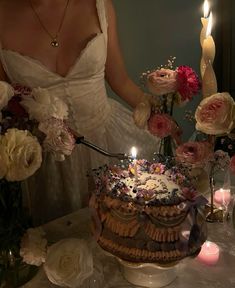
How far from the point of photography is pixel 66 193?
3.81 ft

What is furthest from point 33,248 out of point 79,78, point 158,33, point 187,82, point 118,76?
point 158,33

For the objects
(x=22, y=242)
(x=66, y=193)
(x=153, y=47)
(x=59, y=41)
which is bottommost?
(x=66, y=193)

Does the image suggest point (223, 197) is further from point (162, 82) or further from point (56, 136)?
point (56, 136)

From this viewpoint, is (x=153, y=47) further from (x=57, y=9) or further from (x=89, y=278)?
(x=89, y=278)

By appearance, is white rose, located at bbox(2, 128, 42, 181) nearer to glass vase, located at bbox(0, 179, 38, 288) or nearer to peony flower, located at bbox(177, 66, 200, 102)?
glass vase, located at bbox(0, 179, 38, 288)

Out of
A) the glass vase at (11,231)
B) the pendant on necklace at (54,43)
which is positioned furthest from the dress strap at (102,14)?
the glass vase at (11,231)

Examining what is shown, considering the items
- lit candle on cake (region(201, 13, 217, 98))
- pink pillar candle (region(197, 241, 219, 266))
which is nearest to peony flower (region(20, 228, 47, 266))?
pink pillar candle (region(197, 241, 219, 266))

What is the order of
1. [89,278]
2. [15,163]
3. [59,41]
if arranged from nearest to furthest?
1. [15,163]
2. [89,278]
3. [59,41]

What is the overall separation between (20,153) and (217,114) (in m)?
0.34

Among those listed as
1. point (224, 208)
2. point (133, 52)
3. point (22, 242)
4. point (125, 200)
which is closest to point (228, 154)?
point (224, 208)

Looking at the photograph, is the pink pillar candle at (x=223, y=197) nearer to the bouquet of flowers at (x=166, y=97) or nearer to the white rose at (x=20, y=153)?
the bouquet of flowers at (x=166, y=97)

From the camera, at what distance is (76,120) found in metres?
1.15

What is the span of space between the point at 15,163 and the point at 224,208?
0.53 meters

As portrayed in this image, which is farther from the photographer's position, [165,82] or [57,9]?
[57,9]
